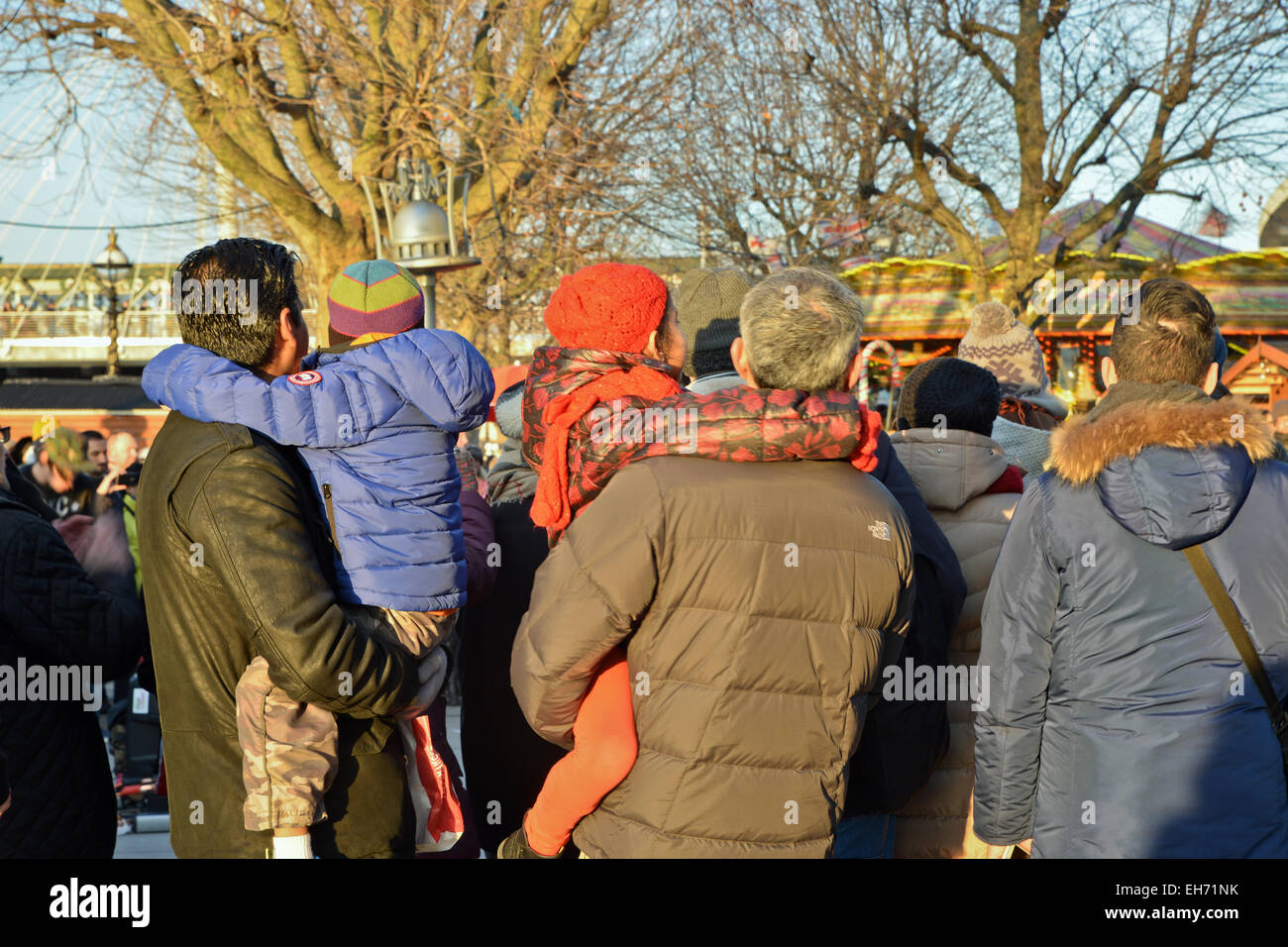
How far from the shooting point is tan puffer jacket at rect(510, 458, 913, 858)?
2.30 metres

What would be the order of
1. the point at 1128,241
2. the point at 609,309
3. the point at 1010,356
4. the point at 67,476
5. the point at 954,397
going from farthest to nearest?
the point at 1128,241 < the point at 67,476 < the point at 1010,356 < the point at 954,397 < the point at 609,309

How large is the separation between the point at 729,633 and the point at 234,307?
49.3 inches

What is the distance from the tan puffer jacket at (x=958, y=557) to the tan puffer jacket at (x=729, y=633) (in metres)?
0.88

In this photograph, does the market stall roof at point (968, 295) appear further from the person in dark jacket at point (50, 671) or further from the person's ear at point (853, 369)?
the person in dark jacket at point (50, 671)

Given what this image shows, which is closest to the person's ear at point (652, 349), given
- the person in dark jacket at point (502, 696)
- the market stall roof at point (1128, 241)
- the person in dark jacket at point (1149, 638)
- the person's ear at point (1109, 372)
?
the person in dark jacket at point (502, 696)

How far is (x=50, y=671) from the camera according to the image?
285 cm

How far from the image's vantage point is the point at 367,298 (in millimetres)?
2951

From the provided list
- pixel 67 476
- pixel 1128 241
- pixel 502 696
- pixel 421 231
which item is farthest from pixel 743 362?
pixel 1128 241

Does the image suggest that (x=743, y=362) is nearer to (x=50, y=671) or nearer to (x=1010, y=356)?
(x=50, y=671)

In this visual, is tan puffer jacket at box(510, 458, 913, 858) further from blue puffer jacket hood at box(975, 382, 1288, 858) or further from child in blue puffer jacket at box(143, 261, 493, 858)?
blue puffer jacket hood at box(975, 382, 1288, 858)

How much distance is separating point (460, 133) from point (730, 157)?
8.60 meters

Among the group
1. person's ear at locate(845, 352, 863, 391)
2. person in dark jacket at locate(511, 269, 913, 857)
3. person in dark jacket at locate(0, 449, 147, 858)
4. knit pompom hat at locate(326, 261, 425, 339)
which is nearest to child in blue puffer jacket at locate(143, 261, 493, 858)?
knit pompom hat at locate(326, 261, 425, 339)
